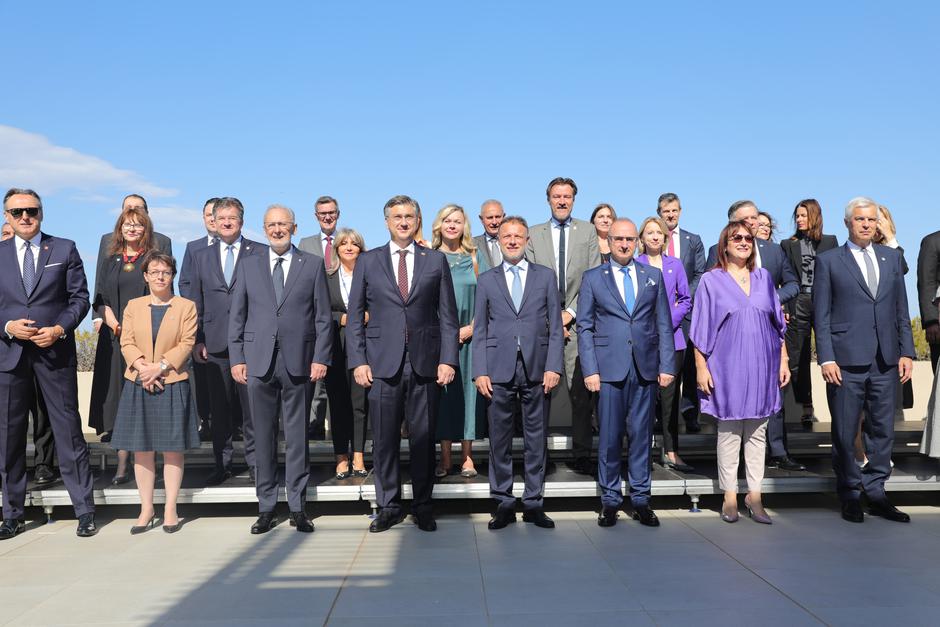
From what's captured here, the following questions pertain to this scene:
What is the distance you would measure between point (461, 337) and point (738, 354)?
5.67 ft

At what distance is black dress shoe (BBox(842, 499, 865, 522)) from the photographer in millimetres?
4828

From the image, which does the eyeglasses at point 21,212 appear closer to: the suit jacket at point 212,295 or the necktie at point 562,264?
the suit jacket at point 212,295

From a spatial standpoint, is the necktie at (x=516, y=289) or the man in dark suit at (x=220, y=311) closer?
the necktie at (x=516, y=289)

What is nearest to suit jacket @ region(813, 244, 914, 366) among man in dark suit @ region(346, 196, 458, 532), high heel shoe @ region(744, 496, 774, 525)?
high heel shoe @ region(744, 496, 774, 525)

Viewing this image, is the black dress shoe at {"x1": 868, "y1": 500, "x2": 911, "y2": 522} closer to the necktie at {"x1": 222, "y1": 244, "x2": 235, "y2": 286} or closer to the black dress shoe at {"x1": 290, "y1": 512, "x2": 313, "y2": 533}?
the black dress shoe at {"x1": 290, "y1": 512, "x2": 313, "y2": 533}

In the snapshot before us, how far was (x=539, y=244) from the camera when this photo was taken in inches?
221

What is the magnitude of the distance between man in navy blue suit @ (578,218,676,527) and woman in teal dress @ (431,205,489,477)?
884 mm

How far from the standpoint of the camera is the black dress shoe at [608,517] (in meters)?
4.74

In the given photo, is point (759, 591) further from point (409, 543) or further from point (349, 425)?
point (349, 425)

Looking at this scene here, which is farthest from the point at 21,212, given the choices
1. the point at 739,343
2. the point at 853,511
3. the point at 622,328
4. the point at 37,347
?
the point at 853,511

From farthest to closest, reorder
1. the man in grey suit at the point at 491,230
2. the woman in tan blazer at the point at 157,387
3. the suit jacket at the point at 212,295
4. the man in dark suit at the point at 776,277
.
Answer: the man in grey suit at the point at 491,230, the man in dark suit at the point at 776,277, the suit jacket at the point at 212,295, the woman in tan blazer at the point at 157,387

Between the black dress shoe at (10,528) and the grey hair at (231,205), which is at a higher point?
the grey hair at (231,205)

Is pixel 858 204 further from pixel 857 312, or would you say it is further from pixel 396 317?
pixel 396 317

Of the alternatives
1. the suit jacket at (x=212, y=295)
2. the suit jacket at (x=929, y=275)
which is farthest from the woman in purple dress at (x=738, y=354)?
the suit jacket at (x=212, y=295)
